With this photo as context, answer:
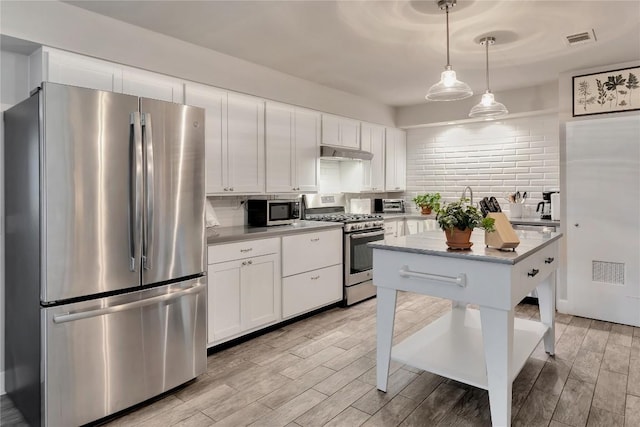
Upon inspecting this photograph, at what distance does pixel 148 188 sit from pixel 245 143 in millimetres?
1455

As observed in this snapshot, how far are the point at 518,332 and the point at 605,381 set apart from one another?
0.60 m

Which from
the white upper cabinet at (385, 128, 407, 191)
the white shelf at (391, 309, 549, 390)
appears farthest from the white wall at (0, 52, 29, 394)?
the white upper cabinet at (385, 128, 407, 191)

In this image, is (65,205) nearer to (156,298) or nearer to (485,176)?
(156,298)

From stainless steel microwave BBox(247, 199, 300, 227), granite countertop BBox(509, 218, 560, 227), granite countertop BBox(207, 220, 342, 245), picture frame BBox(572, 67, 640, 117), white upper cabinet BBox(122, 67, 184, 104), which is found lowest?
granite countertop BBox(207, 220, 342, 245)

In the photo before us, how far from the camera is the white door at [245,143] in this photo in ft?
Answer: 11.6

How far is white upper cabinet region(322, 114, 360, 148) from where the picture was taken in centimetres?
456

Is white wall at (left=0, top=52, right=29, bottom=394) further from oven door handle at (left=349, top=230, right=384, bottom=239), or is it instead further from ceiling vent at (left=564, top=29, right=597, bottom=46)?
ceiling vent at (left=564, top=29, right=597, bottom=46)

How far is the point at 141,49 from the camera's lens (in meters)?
2.90

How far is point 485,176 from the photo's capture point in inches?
208

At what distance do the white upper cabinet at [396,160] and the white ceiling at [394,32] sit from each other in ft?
5.24

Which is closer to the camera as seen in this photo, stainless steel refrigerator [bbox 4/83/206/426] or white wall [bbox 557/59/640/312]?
stainless steel refrigerator [bbox 4/83/206/426]

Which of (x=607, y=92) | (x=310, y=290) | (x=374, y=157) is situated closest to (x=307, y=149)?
(x=374, y=157)

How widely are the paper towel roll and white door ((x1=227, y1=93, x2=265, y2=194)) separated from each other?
3.11m

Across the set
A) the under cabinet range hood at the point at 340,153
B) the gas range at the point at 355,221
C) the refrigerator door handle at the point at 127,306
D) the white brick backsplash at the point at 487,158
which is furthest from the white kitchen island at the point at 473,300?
the white brick backsplash at the point at 487,158
